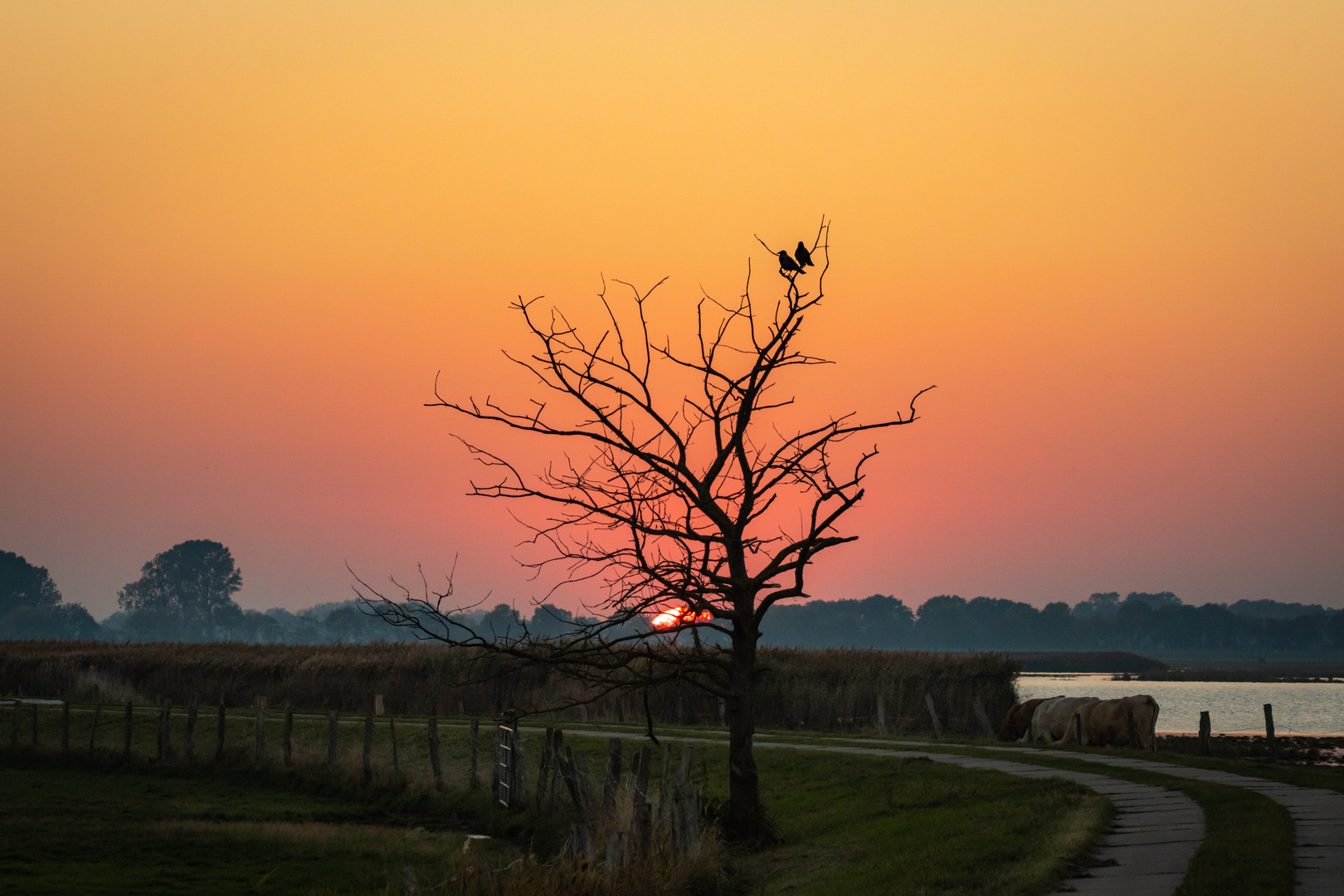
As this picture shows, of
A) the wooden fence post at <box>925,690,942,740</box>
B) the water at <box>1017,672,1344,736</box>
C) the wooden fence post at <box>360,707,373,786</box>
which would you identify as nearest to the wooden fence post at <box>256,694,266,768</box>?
the wooden fence post at <box>360,707,373,786</box>

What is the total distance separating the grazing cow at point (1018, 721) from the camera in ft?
118

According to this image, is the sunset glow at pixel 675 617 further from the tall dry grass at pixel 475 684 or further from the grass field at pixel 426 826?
the tall dry grass at pixel 475 684

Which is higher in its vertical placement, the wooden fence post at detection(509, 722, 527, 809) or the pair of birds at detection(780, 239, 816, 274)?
the pair of birds at detection(780, 239, 816, 274)

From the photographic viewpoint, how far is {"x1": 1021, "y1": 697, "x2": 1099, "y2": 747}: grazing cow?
33.2 m

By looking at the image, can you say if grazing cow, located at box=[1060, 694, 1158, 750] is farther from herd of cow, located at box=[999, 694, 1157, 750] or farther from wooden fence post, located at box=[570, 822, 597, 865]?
wooden fence post, located at box=[570, 822, 597, 865]

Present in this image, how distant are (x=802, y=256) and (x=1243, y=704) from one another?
235ft

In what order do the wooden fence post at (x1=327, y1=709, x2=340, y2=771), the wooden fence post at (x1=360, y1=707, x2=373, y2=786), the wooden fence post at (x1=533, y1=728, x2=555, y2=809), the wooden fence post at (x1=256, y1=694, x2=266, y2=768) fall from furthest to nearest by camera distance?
the wooden fence post at (x1=256, y1=694, x2=266, y2=768), the wooden fence post at (x1=327, y1=709, x2=340, y2=771), the wooden fence post at (x1=360, y1=707, x2=373, y2=786), the wooden fence post at (x1=533, y1=728, x2=555, y2=809)

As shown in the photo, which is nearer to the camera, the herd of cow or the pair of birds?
the pair of birds

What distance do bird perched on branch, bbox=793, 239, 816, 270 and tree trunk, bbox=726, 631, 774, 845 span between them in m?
5.06

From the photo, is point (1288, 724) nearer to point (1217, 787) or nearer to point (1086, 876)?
point (1217, 787)

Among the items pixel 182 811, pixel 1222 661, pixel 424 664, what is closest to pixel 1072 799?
pixel 182 811

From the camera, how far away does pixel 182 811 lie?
90.8 feet

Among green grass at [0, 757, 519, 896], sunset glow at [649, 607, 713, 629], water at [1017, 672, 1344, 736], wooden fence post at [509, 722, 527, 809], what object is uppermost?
sunset glow at [649, 607, 713, 629]

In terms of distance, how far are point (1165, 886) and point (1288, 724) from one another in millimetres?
54952
